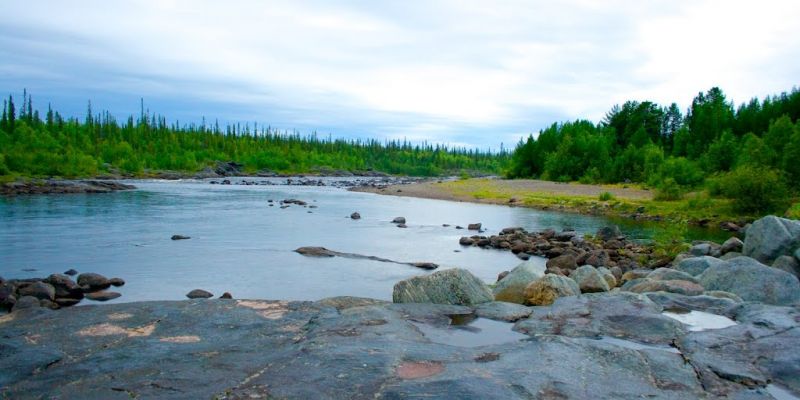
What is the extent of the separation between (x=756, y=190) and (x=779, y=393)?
40.7m

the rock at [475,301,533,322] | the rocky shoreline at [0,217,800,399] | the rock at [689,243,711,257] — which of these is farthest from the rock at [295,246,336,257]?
the rock at [689,243,711,257]

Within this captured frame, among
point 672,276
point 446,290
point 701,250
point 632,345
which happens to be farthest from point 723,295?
point 701,250

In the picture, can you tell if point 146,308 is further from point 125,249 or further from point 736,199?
point 736,199

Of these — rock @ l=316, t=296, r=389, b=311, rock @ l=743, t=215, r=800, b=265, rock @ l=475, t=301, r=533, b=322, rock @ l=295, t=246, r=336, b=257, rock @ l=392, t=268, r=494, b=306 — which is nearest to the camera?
rock @ l=475, t=301, r=533, b=322

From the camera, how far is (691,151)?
8925 centimetres

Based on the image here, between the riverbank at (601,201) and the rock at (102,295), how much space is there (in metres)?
39.1

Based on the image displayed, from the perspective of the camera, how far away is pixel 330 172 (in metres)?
173

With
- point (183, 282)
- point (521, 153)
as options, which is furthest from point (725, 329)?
point (521, 153)

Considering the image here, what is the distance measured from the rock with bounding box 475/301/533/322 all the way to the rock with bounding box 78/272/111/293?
13240 mm

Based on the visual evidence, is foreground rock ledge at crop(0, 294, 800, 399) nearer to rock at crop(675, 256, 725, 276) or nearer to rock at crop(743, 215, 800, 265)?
rock at crop(675, 256, 725, 276)

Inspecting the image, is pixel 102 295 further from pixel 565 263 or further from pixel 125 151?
pixel 125 151

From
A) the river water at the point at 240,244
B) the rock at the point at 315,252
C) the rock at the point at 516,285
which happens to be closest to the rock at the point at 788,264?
the rock at the point at 516,285

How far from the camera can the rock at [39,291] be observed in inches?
680

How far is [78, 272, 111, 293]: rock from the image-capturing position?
63.0ft
